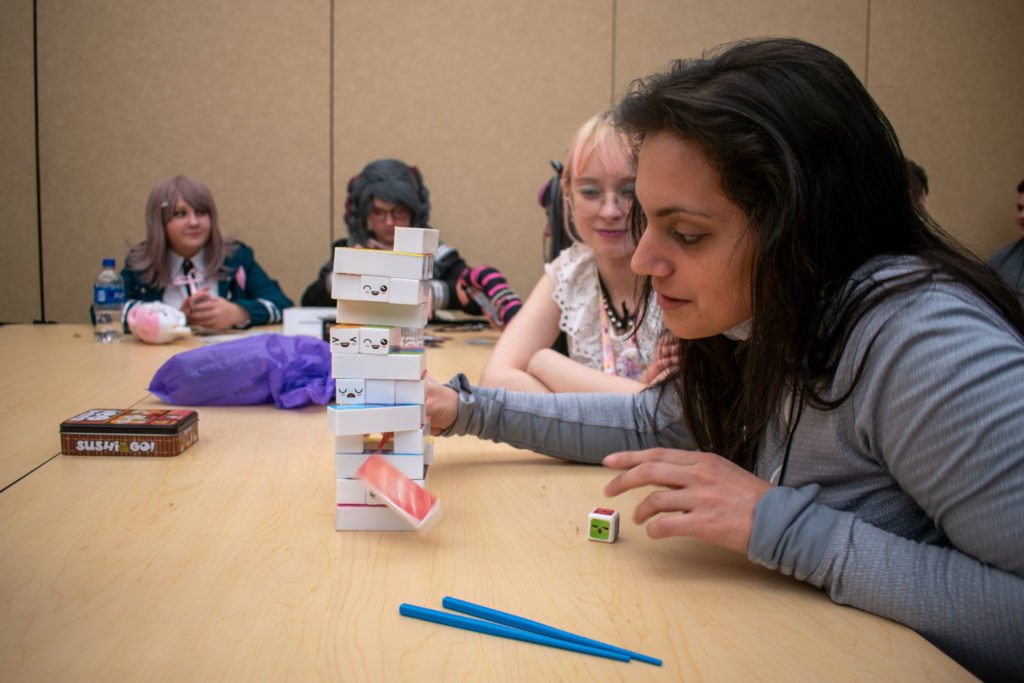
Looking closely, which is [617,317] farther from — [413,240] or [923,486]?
[923,486]

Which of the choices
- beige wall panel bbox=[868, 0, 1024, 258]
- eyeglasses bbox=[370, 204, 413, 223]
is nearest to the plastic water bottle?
eyeglasses bbox=[370, 204, 413, 223]

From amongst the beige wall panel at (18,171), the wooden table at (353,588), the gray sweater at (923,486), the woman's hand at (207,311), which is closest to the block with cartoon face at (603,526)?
the wooden table at (353,588)

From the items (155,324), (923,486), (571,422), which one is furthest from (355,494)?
(155,324)

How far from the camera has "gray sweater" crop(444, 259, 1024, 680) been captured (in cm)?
73

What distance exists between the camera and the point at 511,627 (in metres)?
0.77

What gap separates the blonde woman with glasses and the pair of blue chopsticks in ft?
3.10

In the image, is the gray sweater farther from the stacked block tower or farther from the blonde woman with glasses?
the blonde woman with glasses

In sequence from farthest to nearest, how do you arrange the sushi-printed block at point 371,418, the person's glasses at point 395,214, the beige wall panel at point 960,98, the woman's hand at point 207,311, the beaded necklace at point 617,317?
the beige wall panel at point 960,98
the person's glasses at point 395,214
the woman's hand at point 207,311
the beaded necklace at point 617,317
the sushi-printed block at point 371,418

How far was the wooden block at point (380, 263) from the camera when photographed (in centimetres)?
98

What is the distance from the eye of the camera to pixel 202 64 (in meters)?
4.57

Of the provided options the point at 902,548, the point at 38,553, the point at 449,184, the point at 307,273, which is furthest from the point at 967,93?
the point at 38,553

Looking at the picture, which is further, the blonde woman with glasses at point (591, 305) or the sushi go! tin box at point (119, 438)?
the blonde woman with glasses at point (591, 305)

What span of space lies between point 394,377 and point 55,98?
14.7ft

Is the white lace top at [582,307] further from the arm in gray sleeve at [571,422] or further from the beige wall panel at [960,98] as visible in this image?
the beige wall panel at [960,98]
